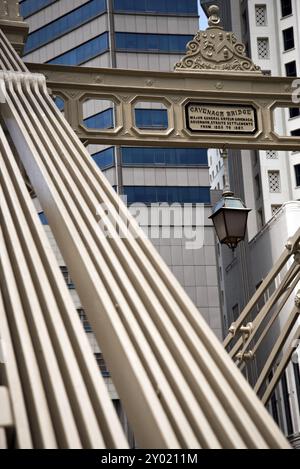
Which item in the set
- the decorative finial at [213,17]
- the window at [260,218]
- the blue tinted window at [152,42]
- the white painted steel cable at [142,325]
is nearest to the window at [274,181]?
the window at [260,218]

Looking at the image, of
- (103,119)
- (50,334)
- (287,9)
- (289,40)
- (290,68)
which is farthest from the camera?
(287,9)

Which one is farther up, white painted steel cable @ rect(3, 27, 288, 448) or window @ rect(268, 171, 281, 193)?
window @ rect(268, 171, 281, 193)

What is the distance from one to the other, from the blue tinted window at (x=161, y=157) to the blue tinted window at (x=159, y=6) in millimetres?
7768

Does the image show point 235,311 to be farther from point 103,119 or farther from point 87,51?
point 87,51

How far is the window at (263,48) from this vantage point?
52094mm

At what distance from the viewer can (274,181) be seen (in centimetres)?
4981

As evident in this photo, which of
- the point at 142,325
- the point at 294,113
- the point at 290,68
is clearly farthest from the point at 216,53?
the point at 290,68

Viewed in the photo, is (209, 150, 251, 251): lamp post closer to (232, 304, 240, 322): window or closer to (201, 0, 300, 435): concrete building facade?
(201, 0, 300, 435): concrete building facade

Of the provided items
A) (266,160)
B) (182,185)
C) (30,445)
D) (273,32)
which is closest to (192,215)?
(182,185)

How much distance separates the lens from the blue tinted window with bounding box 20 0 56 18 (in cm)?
5356

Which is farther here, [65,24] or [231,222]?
[65,24]

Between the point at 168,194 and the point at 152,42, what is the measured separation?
854 centimetres

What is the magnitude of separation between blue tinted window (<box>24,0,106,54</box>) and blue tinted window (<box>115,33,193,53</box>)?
2.03m

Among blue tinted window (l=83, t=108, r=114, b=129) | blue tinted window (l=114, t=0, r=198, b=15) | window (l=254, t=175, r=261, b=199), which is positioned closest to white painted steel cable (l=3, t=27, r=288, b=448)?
blue tinted window (l=83, t=108, r=114, b=129)
